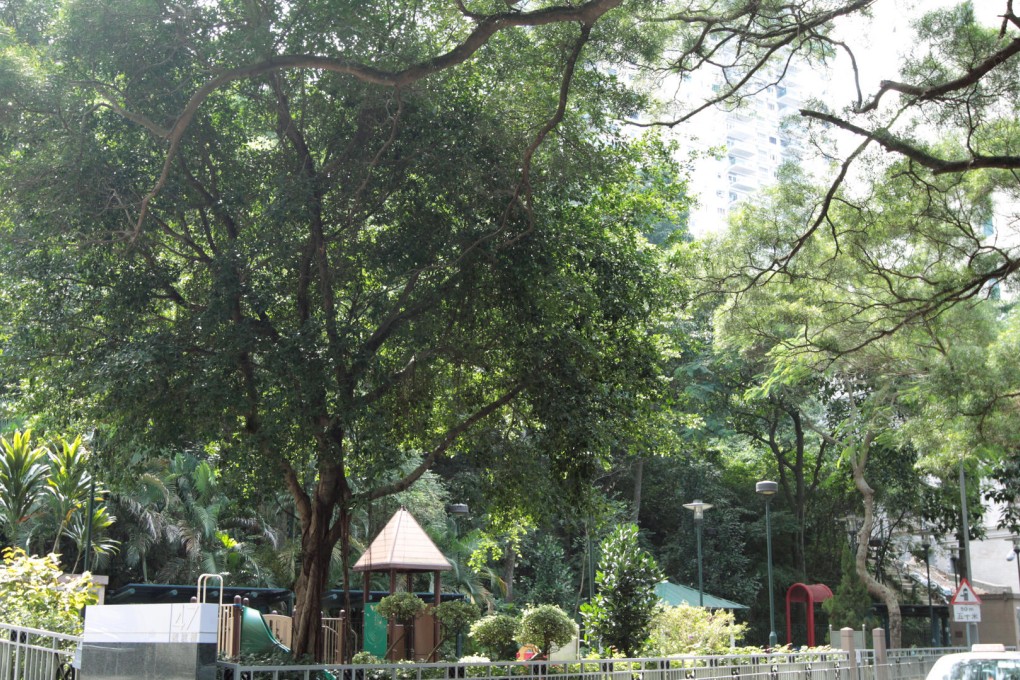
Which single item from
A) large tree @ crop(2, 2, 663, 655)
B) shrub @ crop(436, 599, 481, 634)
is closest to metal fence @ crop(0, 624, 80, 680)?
large tree @ crop(2, 2, 663, 655)

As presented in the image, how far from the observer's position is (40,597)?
11.2m

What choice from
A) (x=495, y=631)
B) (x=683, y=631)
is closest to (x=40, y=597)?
(x=495, y=631)

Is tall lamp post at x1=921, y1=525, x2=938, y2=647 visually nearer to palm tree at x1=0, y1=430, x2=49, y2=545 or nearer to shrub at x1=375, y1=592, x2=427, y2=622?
shrub at x1=375, y1=592, x2=427, y2=622

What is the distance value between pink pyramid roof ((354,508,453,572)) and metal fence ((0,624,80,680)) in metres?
12.9

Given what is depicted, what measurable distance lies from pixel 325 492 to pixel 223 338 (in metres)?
3.25

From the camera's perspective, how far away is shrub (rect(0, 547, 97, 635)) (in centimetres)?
1044

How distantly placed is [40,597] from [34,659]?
3.14 m

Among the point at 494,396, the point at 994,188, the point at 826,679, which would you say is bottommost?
the point at 826,679

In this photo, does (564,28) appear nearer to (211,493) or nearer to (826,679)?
(826,679)

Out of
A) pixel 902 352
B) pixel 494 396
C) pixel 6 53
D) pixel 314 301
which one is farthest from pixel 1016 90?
pixel 6 53

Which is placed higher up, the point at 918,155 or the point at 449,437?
the point at 918,155

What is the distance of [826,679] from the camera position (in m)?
16.7

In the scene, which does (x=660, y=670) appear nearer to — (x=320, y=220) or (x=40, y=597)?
(x=320, y=220)

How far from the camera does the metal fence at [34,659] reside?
807 cm
